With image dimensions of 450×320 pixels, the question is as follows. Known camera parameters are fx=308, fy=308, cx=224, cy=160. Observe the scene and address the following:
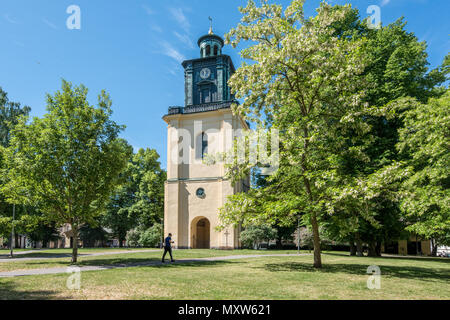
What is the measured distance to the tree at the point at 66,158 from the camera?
1550cm

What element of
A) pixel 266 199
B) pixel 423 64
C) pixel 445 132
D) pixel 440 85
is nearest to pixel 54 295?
pixel 266 199

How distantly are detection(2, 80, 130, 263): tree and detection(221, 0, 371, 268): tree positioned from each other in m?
7.56

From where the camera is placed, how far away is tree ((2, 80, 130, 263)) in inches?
610

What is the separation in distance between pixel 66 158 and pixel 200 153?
72.9 feet

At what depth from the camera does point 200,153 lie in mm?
37406

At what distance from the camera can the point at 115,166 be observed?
1688 cm

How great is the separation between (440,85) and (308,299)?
84.9ft

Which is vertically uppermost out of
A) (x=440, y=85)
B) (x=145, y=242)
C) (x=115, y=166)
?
(x=440, y=85)

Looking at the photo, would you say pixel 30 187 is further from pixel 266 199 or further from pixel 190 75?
pixel 190 75

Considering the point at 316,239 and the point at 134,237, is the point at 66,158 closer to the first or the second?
the point at 316,239

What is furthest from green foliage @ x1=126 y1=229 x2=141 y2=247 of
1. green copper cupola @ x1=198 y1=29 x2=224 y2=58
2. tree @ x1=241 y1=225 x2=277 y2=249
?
green copper cupola @ x1=198 y1=29 x2=224 y2=58

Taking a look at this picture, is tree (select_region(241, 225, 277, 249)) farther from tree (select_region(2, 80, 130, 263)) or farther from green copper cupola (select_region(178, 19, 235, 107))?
tree (select_region(2, 80, 130, 263))

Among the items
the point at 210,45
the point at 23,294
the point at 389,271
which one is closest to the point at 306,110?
the point at 389,271

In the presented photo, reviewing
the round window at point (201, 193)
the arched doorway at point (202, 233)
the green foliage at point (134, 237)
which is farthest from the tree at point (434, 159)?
the green foliage at point (134, 237)
